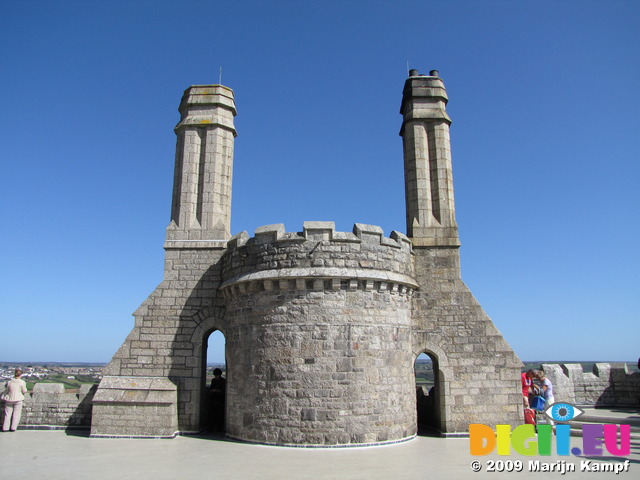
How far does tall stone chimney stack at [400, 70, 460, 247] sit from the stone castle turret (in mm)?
39

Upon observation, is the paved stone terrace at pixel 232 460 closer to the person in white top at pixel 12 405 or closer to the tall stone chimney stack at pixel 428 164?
the person in white top at pixel 12 405

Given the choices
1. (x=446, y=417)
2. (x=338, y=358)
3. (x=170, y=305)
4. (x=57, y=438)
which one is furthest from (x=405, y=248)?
(x=57, y=438)

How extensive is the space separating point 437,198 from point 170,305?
25.7ft

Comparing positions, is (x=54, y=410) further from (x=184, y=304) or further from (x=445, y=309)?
(x=445, y=309)

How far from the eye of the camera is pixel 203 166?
12.7m

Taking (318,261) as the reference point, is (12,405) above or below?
below

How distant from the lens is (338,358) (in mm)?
9430

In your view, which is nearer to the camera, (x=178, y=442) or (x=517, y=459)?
(x=517, y=459)

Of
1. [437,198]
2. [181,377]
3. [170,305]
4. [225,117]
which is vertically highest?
[225,117]

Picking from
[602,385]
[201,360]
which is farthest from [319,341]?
[602,385]

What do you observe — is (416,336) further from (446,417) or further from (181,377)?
(181,377)

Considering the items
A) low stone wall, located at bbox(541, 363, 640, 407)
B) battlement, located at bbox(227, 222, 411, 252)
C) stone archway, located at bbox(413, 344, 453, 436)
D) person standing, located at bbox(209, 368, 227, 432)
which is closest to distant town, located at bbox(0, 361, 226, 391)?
person standing, located at bbox(209, 368, 227, 432)

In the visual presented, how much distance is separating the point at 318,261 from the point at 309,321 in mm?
1325

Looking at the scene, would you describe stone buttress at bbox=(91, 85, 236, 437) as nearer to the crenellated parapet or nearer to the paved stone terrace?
the paved stone terrace
